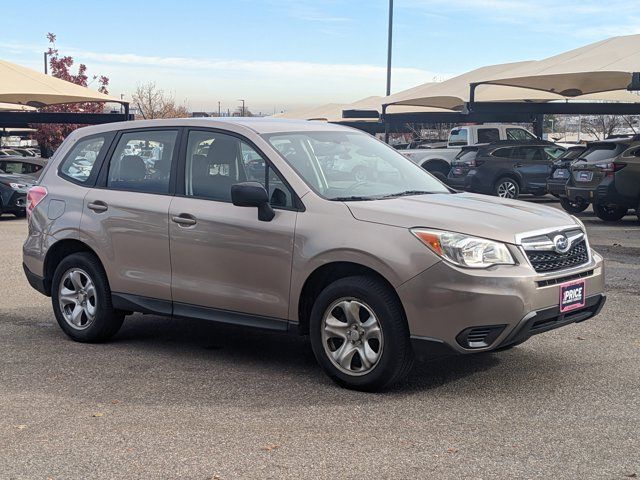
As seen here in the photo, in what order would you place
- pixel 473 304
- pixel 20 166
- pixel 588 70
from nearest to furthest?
1. pixel 473 304
2. pixel 20 166
3. pixel 588 70

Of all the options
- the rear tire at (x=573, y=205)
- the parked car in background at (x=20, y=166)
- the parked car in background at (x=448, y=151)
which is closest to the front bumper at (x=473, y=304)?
the rear tire at (x=573, y=205)

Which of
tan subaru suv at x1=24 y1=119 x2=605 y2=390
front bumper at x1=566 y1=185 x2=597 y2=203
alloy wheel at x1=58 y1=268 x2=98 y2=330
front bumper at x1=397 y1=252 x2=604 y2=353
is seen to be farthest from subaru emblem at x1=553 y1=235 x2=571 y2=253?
front bumper at x1=566 y1=185 x2=597 y2=203

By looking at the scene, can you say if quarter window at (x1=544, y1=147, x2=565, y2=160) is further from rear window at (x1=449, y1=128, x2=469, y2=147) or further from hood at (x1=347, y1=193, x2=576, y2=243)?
hood at (x1=347, y1=193, x2=576, y2=243)

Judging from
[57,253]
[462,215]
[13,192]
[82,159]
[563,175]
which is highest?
[82,159]

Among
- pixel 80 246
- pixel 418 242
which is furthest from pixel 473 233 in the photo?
pixel 80 246

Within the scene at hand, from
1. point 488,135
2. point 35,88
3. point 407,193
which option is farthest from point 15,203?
point 407,193

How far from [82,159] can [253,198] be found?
2.17 m

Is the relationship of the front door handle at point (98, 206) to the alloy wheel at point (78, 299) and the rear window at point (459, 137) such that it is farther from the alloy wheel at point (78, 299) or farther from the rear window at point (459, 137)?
the rear window at point (459, 137)

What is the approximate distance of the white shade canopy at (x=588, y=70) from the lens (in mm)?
23938

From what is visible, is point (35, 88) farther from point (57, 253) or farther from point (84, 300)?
point (84, 300)

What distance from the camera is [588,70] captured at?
24.0 m

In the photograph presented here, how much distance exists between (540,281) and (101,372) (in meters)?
2.97

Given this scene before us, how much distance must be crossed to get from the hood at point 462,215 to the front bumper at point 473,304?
26 centimetres

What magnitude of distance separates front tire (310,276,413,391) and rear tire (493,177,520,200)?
18.3 meters
